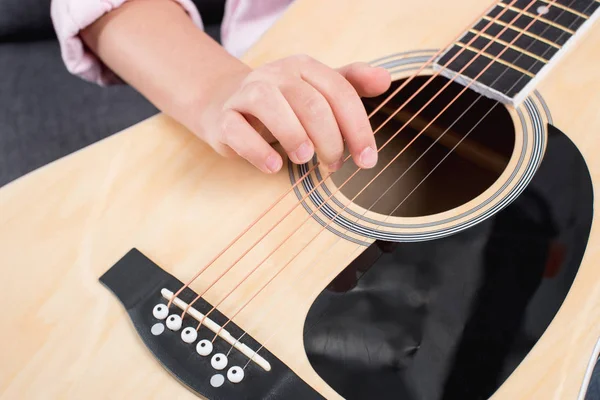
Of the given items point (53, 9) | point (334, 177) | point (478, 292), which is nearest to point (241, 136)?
point (334, 177)

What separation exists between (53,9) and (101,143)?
250 mm

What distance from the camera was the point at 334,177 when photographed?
703 millimetres

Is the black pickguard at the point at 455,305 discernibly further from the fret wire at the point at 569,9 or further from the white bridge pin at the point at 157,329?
the fret wire at the point at 569,9

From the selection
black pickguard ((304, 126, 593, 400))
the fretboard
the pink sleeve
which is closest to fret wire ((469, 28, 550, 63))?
the fretboard

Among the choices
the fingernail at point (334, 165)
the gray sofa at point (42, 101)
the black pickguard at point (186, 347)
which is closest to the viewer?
the black pickguard at point (186, 347)

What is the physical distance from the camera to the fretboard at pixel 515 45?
2.22ft

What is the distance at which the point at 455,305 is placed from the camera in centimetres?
54

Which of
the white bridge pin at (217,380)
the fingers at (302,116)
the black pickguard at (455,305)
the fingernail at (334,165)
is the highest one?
the fingers at (302,116)

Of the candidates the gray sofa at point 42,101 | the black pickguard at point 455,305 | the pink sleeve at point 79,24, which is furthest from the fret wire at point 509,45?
the gray sofa at point 42,101

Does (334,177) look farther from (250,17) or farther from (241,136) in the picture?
(250,17)

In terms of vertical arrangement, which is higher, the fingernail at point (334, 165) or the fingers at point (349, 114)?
the fingers at point (349, 114)

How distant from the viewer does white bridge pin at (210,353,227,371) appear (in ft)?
1.64

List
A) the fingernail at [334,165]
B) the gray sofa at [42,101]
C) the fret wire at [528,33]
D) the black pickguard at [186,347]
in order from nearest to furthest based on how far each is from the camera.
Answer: the black pickguard at [186,347]
the fingernail at [334,165]
the fret wire at [528,33]
the gray sofa at [42,101]

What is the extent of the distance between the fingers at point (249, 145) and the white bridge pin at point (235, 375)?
0.65 ft
